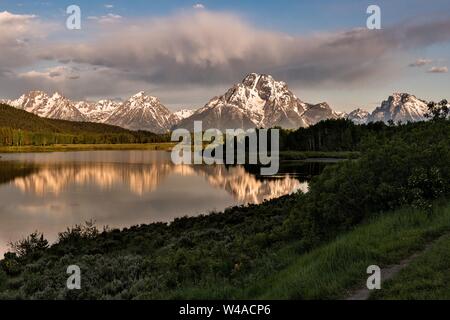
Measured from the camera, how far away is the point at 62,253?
2580 centimetres

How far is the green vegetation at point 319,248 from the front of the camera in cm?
1160

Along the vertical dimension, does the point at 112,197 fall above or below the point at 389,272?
below

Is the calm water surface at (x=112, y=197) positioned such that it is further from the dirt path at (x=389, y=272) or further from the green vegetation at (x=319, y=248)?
the dirt path at (x=389, y=272)

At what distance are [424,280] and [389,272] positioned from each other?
1.32m

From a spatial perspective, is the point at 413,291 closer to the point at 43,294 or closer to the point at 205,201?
the point at 43,294

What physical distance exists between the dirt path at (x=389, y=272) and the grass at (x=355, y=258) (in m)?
0.18

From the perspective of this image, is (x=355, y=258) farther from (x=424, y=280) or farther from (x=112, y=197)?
(x=112, y=197)

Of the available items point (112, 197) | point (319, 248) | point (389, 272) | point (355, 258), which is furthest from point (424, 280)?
point (112, 197)

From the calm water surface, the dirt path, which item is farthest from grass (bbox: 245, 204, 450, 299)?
the calm water surface

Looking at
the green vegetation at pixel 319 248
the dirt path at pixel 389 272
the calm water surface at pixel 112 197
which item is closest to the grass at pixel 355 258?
the green vegetation at pixel 319 248

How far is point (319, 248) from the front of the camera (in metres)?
14.9

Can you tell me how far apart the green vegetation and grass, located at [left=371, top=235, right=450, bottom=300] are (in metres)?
0.90

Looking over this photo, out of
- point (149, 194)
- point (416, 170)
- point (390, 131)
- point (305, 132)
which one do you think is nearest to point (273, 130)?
point (305, 132)

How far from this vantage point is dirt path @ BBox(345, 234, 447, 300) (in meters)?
Answer: 9.45
